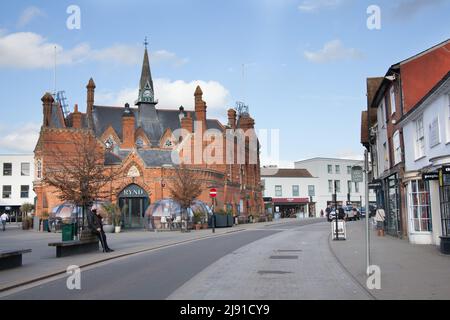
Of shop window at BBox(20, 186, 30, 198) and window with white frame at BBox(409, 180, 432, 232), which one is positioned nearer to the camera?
window with white frame at BBox(409, 180, 432, 232)

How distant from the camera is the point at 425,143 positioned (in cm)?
1980

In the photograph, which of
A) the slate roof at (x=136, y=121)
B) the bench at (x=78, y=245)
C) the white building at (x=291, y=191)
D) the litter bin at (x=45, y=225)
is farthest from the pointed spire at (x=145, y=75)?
the bench at (x=78, y=245)

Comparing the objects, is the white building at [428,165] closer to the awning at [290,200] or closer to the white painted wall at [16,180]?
the awning at [290,200]

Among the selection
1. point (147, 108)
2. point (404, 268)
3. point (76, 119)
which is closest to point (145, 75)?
point (147, 108)

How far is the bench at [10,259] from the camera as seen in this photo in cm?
1417

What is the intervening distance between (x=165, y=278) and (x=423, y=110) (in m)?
12.6

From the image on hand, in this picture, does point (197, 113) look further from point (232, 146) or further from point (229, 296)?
point (229, 296)

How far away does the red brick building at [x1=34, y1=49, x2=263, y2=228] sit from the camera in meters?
45.5

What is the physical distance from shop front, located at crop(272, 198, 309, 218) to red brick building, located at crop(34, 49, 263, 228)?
17.8m

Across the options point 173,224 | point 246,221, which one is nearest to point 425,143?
point 173,224

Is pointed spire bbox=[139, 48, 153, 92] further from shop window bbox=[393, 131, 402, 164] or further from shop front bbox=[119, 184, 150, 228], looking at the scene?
shop window bbox=[393, 131, 402, 164]

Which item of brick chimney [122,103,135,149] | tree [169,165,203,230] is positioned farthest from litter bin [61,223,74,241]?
brick chimney [122,103,135,149]

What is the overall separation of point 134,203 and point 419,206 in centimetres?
2959
